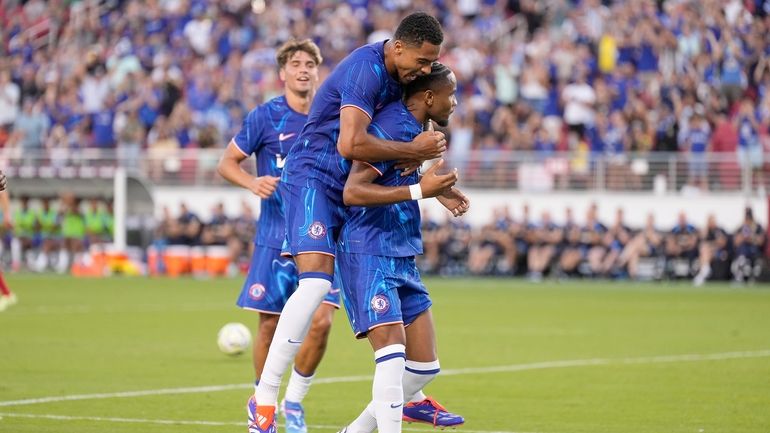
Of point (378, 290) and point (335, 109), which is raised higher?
point (335, 109)

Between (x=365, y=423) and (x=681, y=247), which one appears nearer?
(x=365, y=423)

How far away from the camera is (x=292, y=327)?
814cm

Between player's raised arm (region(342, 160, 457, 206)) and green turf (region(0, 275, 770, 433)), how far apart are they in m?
2.46

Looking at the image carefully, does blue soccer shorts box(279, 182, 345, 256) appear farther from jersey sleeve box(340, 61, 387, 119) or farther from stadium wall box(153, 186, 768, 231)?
stadium wall box(153, 186, 768, 231)

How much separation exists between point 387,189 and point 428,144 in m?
0.33

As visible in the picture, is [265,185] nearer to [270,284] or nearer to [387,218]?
[270,284]

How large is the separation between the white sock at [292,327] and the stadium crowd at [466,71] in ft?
72.8

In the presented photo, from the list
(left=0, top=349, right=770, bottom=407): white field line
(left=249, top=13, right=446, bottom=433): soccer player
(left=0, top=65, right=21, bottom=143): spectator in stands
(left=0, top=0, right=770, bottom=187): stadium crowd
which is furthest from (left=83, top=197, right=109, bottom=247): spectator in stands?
(left=249, top=13, right=446, bottom=433): soccer player

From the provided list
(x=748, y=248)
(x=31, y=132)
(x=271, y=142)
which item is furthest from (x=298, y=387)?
(x=31, y=132)

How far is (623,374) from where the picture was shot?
13.0 m

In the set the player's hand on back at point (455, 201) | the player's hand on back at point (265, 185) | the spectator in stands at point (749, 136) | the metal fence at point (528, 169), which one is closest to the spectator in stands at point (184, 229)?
the metal fence at point (528, 169)

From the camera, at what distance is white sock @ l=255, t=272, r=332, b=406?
318 inches

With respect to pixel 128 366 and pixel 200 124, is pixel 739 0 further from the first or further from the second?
pixel 128 366

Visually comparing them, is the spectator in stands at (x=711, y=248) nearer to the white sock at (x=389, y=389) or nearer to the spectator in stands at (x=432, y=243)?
the spectator in stands at (x=432, y=243)
